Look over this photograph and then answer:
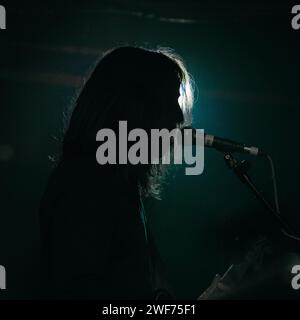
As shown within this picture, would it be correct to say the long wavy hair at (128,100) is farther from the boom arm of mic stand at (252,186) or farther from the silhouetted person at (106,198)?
the boom arm of mic stand at (252,186)

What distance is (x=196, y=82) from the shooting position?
3078mm

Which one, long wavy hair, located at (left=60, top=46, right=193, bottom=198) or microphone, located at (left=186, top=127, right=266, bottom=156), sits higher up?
long wavy hair, located at (left=60, top=46, right=193, bottom=198)

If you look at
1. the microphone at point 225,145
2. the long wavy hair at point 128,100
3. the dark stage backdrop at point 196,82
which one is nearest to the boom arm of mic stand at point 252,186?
the microphone at point 225,145

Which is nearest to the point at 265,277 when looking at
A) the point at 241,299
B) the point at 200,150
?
the point at 241,299

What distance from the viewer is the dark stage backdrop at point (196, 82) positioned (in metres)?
3.05

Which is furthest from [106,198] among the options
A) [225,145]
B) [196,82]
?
[196,82]

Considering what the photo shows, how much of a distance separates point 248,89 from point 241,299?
5.38 feet

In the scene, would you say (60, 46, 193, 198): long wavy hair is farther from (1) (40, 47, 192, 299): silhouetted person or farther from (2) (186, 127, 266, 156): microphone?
(2) (186, 127, 266, 156): microphone

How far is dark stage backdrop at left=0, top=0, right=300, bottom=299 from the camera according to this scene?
10.0ft

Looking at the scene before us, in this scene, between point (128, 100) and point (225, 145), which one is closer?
point (128, 100)

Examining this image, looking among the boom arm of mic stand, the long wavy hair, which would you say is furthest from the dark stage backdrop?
the long wavy hair

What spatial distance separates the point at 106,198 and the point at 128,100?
0.36m

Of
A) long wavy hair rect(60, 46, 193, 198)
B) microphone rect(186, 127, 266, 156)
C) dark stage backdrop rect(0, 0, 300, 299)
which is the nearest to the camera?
long wavy hair rect(60, 46, 193, 198)

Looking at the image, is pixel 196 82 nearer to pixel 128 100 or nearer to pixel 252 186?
pixel 252 186
